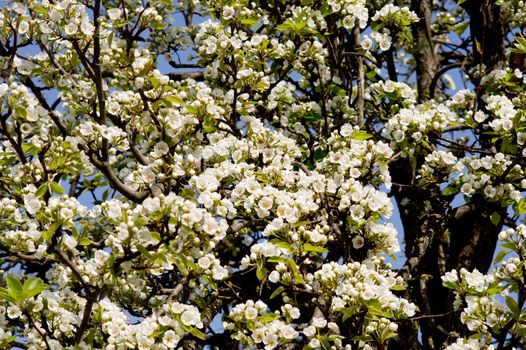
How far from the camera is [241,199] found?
4.66 metres

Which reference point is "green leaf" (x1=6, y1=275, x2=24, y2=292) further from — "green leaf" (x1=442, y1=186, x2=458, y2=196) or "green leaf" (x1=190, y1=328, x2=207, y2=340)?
"green leaf" (x1=442, y1=186, x2=458, y2=196)

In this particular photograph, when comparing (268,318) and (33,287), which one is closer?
(33,287)

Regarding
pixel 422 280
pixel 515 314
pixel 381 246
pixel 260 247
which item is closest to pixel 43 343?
pixel 260 247

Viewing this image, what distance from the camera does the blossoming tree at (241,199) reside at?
3.92m

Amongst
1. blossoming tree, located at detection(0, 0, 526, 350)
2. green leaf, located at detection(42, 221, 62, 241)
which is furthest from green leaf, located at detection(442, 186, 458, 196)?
green leaf, located at detection(42, 221, 62, 241)

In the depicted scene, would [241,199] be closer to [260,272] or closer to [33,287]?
[260,272]

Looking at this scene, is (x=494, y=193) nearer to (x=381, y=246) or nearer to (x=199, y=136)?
(x=381, y=246)

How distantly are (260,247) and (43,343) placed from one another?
1429mm

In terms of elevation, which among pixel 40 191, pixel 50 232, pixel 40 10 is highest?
pixel 40 10

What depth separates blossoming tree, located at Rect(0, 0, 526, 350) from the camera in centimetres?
392

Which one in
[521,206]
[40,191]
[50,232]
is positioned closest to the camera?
[50,232]

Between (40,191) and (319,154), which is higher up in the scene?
(319,154)

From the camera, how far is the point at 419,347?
557 cm

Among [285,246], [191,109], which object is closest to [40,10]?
[191,109]
